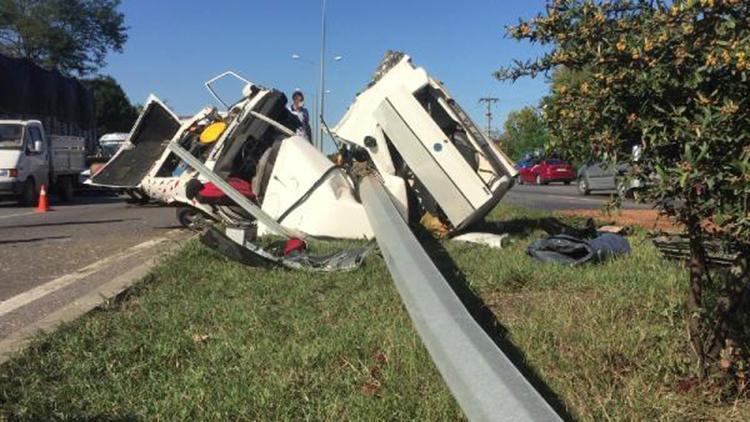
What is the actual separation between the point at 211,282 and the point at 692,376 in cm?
374

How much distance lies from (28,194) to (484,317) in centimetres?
1732

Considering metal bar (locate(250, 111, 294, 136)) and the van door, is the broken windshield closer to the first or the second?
the van door

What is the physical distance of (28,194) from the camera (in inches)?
770

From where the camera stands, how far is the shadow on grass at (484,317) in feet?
11.5

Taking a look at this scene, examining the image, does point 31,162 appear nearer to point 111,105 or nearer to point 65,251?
point 65,251

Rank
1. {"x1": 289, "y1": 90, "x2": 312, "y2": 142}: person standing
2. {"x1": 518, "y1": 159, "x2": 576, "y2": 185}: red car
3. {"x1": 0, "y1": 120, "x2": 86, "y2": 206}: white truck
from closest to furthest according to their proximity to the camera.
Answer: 1. {"x1": 289, "y1": 90, "x2": 312, "y2": 142}: person standing
2. {"x1": 0, "y1": 120, "x2": 86, "y2": 206}: white truck
3. {"x1": 518, "y1": 159, "x2": 576, "y2": 185}: red car

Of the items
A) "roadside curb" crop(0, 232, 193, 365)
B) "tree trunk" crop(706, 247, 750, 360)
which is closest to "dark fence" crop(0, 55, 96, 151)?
"roadside curb" crop(0, 232, 193, 365)

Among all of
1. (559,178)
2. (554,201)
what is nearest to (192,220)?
(554,201)

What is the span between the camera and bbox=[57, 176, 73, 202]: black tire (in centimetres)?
2236

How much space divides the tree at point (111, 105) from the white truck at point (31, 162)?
56181 millimetres

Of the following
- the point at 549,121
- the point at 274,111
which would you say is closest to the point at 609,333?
the point at 549,121

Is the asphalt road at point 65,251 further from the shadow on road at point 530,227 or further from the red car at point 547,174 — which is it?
the red car at point 547,174

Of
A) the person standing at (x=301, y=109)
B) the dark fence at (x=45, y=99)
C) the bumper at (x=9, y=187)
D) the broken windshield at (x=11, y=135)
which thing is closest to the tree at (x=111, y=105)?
the dark fence at (x=45, y=99)

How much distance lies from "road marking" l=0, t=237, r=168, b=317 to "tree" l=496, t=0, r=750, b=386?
4.31m
